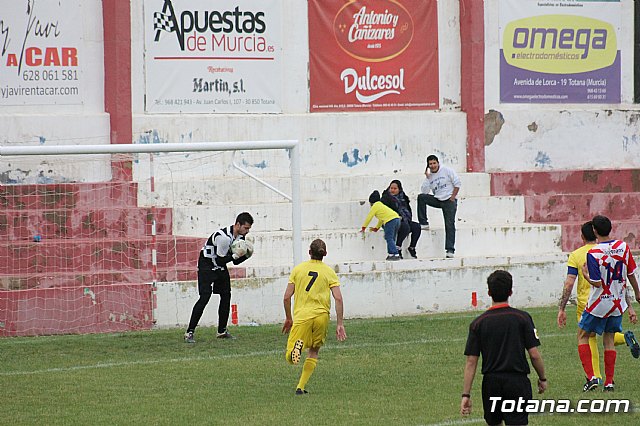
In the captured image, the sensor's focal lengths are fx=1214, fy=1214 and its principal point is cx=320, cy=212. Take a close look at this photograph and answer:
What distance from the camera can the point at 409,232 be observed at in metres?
20.9

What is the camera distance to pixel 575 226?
22641 millimetres

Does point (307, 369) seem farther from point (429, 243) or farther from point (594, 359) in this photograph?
point (429, 243)

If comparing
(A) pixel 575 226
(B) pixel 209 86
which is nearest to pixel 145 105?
(B) pixel 209 86

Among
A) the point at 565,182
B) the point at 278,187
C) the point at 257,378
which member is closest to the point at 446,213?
the point at 278,187

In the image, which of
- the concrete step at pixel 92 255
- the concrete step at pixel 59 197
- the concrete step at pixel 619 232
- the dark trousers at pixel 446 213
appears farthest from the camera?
the concrete step at pixel 619 232

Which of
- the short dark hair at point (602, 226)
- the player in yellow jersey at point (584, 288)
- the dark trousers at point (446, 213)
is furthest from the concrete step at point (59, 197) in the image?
the short dark hair at point (602, 226)

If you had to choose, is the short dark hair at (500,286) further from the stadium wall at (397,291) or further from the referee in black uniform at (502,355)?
the stadium wall at (397,291)

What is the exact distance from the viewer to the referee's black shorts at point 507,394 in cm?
830

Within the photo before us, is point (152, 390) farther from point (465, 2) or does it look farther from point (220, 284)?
point (465, 2)

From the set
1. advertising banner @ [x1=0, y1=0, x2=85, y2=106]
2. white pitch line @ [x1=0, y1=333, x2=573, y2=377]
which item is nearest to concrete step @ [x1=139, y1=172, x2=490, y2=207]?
advertising banner @ [x1=0, y1=0, x2=85, y2=106]

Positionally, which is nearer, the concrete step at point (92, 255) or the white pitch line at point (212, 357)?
the white pitch line at point (212, 357)

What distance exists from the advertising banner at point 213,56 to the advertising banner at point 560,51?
4.97m

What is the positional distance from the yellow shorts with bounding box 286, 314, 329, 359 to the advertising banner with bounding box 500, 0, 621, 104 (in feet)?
44.3

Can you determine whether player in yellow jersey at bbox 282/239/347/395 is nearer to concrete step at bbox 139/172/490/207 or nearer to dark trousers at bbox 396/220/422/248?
dark trousers at bbox 396/220/422/248
